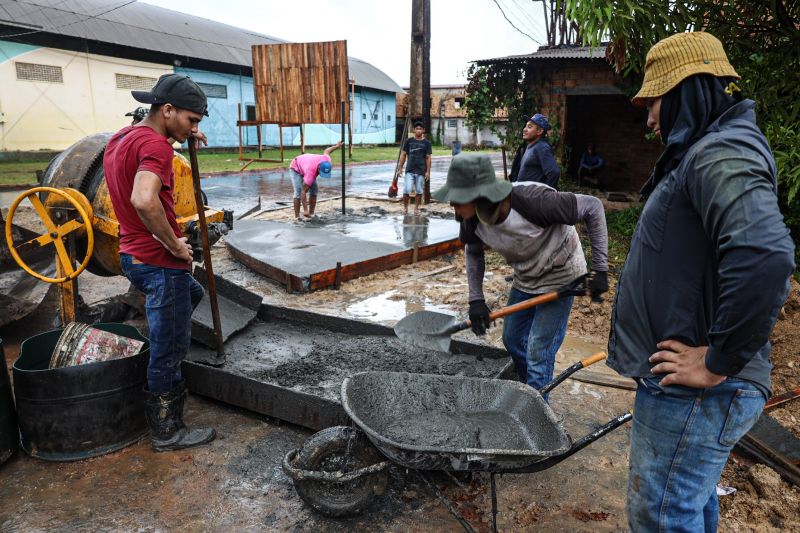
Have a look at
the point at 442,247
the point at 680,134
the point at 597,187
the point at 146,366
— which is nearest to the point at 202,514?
the point at 146,366

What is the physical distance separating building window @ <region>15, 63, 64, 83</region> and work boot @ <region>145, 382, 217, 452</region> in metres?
19.1

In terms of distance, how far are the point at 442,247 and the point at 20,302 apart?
5224mm

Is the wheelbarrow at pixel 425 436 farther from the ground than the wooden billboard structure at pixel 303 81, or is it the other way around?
the wooden billboard structure at pixel 303 81

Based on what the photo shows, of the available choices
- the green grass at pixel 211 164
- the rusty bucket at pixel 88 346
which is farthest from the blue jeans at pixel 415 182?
the green grass at pixel 211 164

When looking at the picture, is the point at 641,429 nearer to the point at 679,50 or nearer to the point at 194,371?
the point at 679,50

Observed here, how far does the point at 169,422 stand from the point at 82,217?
4.93 ft

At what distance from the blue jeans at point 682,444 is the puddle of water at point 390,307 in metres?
3.84

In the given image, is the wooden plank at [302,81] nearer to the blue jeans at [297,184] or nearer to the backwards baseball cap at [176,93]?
the blue jeans at [297,184]

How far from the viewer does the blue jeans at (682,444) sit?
5.24 ft

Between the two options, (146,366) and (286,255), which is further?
(286,255)

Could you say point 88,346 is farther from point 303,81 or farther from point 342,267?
point 303,81

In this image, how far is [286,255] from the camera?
23.5ft

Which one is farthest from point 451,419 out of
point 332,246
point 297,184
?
point 297,184

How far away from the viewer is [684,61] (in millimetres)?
1591
